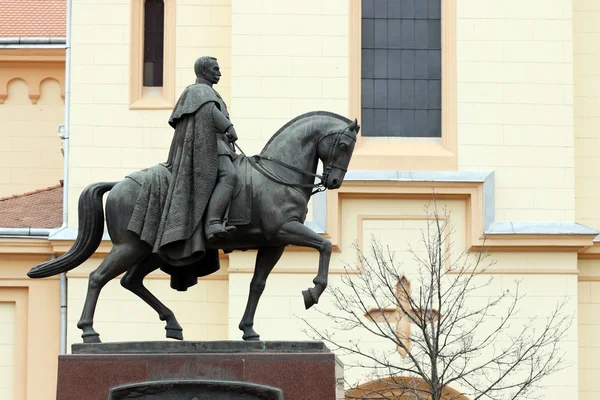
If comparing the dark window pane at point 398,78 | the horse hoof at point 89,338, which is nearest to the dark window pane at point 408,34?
the dark window pane at point 398,78

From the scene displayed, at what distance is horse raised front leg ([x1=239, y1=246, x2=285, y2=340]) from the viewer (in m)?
15.9

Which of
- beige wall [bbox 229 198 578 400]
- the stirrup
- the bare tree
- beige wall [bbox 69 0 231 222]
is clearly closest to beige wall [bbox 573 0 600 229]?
beige wall [bbox 229 198 578 400]

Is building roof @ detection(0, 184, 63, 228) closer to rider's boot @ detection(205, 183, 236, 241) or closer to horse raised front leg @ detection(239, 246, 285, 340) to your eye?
horse raised front leg @ detection(239, 246, 285, 340)

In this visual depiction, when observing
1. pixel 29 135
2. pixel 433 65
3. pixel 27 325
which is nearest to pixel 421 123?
pixel 433 65

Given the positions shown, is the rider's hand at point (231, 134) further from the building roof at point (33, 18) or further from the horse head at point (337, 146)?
the building roof at point (33, 18)

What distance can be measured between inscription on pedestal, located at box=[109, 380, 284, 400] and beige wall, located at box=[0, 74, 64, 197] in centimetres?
1870

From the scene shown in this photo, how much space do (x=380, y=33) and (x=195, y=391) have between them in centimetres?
1420

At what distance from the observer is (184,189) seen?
51.0 ft

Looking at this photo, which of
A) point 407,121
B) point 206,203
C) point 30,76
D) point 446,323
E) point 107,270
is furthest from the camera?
point 30,76

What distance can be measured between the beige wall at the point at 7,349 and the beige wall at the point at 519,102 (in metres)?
7.50

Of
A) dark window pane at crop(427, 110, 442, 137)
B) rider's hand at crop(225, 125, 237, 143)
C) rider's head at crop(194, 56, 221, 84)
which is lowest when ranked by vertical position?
rider's hand at crop(225, 125, 237, 143)

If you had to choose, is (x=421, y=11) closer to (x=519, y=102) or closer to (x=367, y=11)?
(x=367, y=11)

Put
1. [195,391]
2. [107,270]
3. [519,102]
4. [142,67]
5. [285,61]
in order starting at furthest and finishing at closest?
1. [142,67]
2. [519,102]
3. [285,61]
4. [107,270]
5. [195,391]

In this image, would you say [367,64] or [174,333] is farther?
[367,64]
